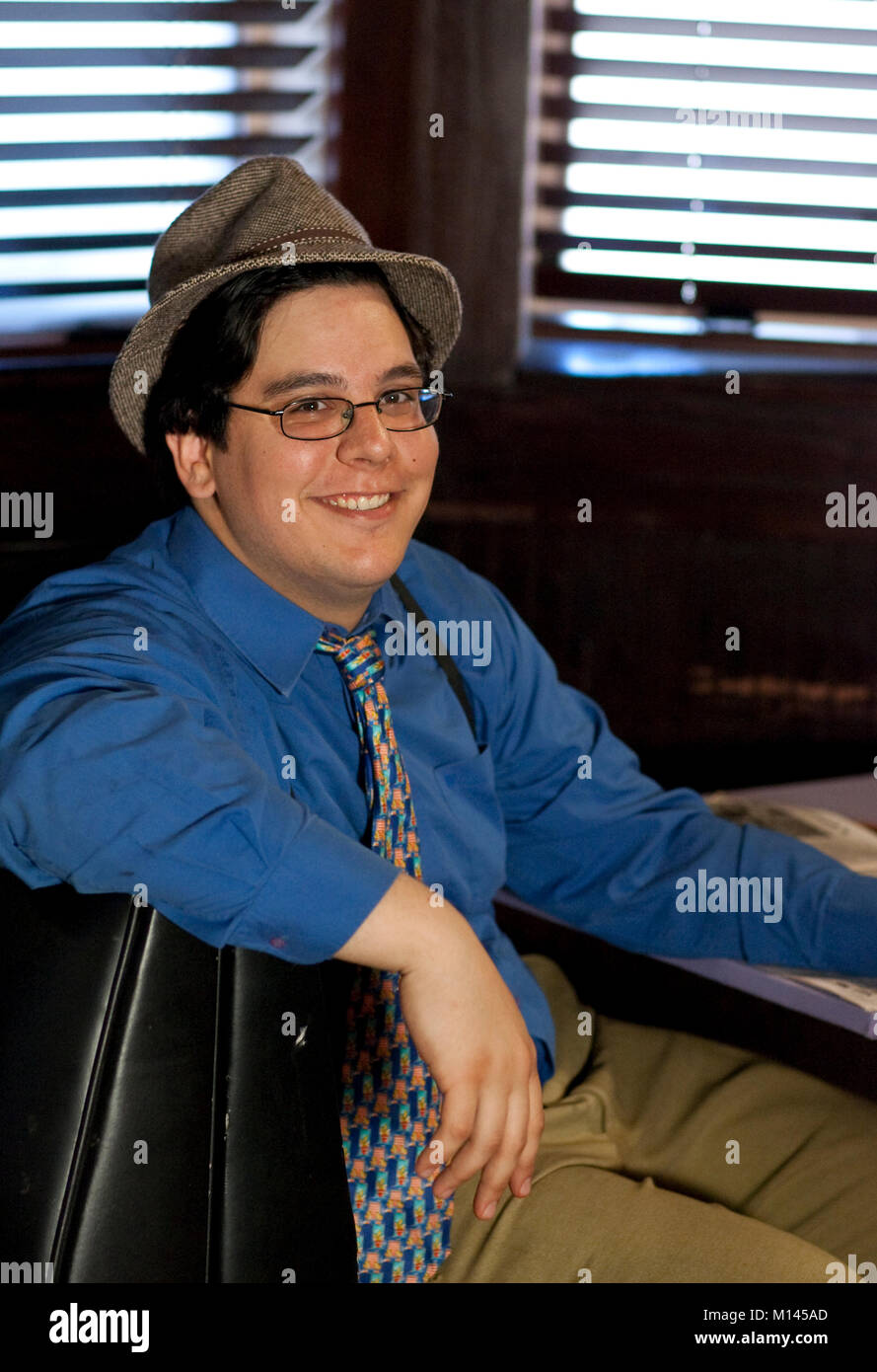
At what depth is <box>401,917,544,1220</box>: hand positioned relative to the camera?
1.08m

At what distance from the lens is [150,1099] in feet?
3.43

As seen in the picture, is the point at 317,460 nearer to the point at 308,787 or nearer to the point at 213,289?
the point at 213,289

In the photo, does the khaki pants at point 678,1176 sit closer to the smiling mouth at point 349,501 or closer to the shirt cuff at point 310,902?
the shirt cuff at point 310,902

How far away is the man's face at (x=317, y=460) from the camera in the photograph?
137 cm

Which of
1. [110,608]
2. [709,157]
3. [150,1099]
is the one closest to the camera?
[150,1099]

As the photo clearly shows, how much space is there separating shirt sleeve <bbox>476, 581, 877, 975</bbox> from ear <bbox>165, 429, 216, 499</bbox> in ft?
1.30

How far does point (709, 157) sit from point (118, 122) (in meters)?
1.04

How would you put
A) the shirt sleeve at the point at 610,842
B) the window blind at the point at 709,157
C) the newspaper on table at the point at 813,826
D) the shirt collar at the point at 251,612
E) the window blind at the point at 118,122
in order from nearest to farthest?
the shirt collar at the point at 251,612 < the shirt sleeve at the point at 610,842 < the newspaper on table at the point at 813,826 < the window blind at the point at 118,122 < the window blind at the point at 709,157

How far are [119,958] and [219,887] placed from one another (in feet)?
0.29

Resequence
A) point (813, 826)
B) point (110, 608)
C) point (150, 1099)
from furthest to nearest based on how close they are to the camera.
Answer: point (813, 826) < point (110, 608) < point (150, 1099)

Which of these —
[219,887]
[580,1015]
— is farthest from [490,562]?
[219,887]

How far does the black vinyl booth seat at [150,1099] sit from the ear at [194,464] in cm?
51

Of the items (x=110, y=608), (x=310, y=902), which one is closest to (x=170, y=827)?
(x=310, y=902)

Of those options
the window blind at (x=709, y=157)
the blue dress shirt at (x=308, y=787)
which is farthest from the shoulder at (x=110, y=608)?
the window blind at (x=709, y=157)
